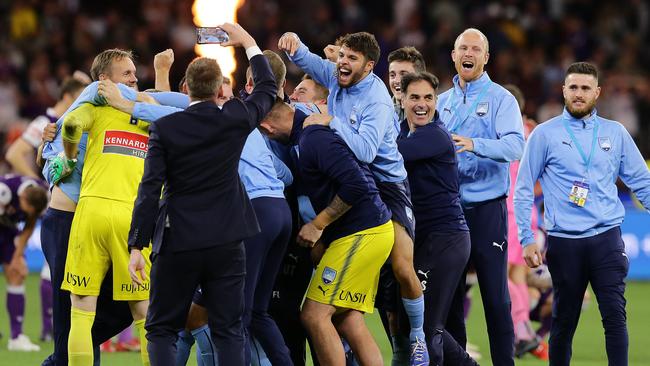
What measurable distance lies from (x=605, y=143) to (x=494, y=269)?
3.62 feet

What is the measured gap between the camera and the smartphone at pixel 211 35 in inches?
281

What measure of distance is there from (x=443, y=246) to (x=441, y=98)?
1409 mm

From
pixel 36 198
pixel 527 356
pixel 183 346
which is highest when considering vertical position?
pixel 36 198

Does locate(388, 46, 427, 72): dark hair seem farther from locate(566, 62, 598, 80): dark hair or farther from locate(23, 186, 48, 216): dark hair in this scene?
locate(23, 186, 48, 216): dark hair

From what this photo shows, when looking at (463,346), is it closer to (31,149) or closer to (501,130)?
(501,130)

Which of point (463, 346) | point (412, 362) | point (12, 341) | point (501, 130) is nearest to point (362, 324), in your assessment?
point (412, 362)

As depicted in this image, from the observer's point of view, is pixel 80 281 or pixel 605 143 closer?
pixel 80 281

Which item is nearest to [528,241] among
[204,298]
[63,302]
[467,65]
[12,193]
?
[467,65]

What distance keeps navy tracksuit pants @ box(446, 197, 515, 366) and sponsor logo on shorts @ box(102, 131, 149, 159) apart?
2.26 m

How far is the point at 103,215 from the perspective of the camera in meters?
7.50

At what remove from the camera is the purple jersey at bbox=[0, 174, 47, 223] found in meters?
10.9

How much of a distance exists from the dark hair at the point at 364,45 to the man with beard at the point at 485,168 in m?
0.81

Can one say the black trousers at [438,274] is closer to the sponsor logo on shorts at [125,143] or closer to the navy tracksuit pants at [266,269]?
the navy tracksuit pants at [266,269]

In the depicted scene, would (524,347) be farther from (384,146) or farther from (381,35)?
(381,35)
